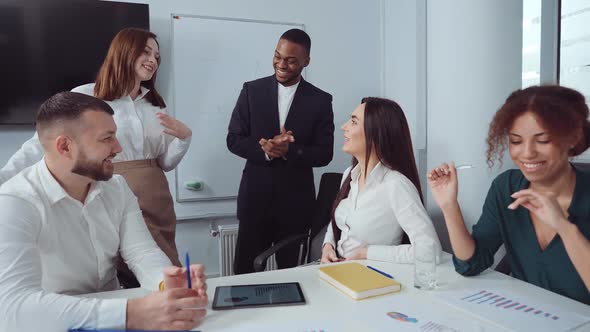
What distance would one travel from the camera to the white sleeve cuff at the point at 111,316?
3.34 ft

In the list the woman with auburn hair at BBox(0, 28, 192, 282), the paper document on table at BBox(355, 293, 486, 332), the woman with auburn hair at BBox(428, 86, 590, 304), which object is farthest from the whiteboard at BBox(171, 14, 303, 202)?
the paper document on table at BBox(355, 293, 486, 332)

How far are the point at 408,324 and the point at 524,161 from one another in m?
0.60

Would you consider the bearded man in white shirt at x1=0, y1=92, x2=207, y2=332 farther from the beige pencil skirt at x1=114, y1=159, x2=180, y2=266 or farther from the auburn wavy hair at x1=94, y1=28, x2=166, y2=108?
the auburn wavy hair at x1=94, y1=28, x2=166, y2=108

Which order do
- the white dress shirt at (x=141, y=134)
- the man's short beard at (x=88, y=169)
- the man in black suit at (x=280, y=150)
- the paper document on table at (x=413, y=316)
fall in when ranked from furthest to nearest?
the man in black suit at (x=280, y=150) < the white dress shirt at (x=141, y=134) < the man's short beard at (x=88, y=169) < the paper document on table at (x=413, y=316)

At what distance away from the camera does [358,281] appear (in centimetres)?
126

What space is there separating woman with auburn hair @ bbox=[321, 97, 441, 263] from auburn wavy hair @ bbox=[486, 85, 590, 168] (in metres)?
0.47

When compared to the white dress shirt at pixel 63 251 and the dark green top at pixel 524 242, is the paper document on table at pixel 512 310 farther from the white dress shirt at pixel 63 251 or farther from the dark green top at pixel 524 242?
the white dress shirt at pixel 63 251

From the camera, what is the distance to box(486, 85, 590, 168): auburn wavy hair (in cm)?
119

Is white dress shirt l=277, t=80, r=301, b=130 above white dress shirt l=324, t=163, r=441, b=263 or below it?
above

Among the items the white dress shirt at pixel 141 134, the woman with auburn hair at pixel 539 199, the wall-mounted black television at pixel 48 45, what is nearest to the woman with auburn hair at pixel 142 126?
the white dress shirt at pixel 141 134

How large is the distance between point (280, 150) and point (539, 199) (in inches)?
53.8

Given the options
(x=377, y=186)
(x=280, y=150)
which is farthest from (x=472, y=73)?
(x=280, y=150)

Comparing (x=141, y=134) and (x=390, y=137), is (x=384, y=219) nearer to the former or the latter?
(x=390, y=137)

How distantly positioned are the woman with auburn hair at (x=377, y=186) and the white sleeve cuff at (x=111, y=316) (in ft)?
2.87
